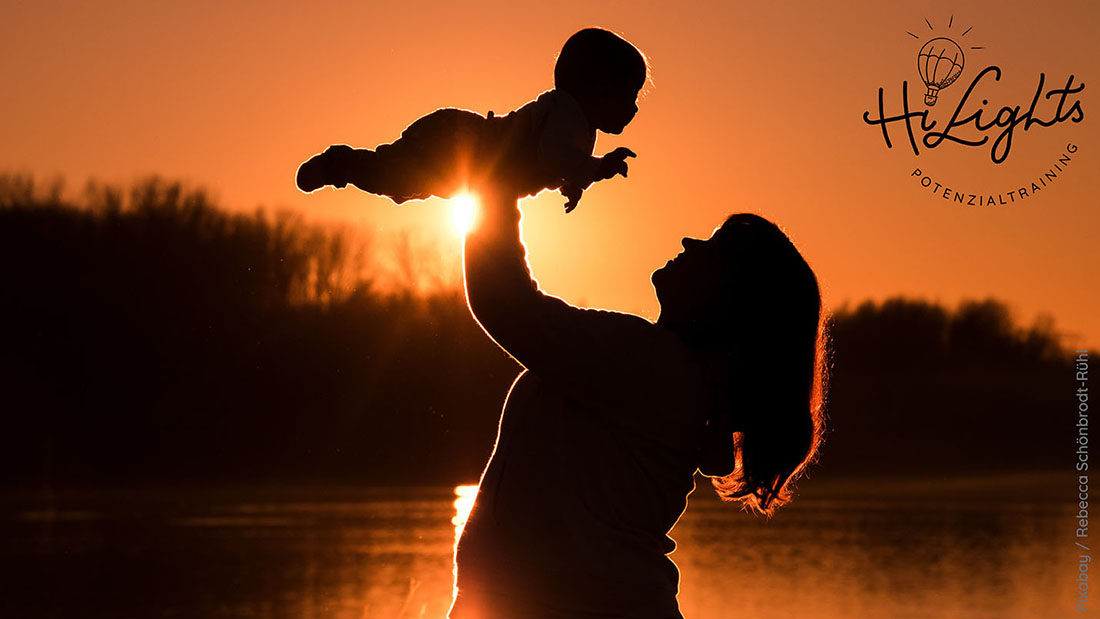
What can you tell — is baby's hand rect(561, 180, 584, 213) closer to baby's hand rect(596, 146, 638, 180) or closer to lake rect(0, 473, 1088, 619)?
baby's hand rect(596, 146, 638, 180)

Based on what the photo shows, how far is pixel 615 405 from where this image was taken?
213 centimetres

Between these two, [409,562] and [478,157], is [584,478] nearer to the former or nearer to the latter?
[478,157]

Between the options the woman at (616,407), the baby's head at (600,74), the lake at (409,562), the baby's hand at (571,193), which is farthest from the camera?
the lake at (409,562)

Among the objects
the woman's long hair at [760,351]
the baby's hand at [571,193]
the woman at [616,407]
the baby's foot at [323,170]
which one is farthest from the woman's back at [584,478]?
the baby's foot at [323,170]

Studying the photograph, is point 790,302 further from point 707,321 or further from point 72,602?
point 72,602

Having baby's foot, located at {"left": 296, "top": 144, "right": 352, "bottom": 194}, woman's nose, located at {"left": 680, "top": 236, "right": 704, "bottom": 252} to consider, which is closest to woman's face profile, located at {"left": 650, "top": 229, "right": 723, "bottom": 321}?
woman's nose, located at {"left": 680, "top": 236, "right": 704, "bottom": 252}

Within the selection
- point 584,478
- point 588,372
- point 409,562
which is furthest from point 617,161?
point 409,562

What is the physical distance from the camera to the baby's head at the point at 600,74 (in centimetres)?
239

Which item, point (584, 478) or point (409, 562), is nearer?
point (584, 478)

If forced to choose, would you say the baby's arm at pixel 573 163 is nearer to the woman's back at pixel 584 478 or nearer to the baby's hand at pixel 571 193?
the baby's hand at pixel 571 193

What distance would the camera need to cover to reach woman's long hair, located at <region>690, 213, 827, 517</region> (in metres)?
2.29

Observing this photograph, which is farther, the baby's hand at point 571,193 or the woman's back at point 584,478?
the baby's hand at point 571,193

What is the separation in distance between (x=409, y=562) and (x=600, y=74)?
2354 centimetres

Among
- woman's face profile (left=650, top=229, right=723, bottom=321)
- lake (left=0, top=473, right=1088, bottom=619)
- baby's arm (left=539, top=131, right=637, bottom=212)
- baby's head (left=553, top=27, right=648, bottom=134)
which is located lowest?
lake (left=0, top=473, right=1088, bottom=619)
